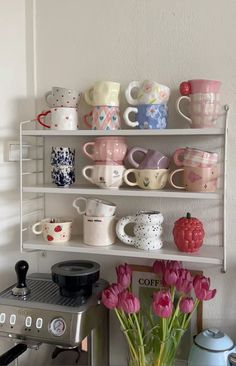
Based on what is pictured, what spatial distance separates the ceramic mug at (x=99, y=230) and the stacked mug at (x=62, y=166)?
123mm

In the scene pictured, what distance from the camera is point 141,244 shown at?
42.1 inches

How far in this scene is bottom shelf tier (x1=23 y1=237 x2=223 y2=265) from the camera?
3.32ft

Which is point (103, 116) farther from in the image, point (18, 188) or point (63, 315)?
point (63, 315)

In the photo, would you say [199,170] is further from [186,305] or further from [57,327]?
[57,327]

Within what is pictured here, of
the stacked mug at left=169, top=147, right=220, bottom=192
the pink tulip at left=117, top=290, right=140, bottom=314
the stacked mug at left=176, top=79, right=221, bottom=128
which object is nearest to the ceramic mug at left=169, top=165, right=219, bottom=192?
the stacked mug at left=169, top=147, right=220, bottom=192

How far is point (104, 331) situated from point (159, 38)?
0.87m

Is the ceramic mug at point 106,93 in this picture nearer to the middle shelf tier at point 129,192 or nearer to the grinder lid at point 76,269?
the middle shelf tier at point 129,192

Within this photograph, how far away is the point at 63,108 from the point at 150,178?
32 cm

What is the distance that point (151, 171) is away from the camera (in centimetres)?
105

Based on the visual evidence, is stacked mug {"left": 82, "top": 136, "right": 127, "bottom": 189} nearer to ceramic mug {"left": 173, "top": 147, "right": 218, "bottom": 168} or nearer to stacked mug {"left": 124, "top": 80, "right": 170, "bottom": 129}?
stacked mug {"left": 124, "top": 80, "right": 170, "bottom": 129}

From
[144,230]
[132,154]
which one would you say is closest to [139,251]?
[144,230]

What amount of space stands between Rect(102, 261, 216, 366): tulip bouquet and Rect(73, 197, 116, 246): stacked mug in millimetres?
106

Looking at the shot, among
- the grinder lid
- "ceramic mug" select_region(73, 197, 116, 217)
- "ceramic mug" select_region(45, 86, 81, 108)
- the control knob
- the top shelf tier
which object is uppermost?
"ceramic mug" select_region(45, 86, 81, 108)

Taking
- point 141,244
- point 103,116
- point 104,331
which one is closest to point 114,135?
point 103,116
